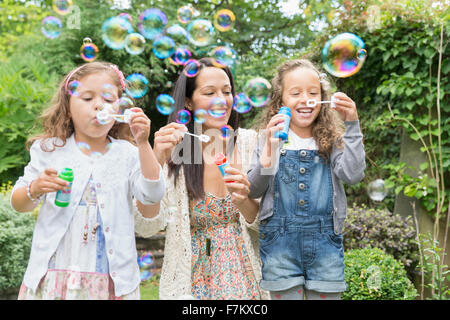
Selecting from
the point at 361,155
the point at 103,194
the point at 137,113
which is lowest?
the point at 103,194

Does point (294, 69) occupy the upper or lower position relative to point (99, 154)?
upper

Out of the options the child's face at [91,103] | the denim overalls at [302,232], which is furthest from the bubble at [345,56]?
the child's face at [91,103]

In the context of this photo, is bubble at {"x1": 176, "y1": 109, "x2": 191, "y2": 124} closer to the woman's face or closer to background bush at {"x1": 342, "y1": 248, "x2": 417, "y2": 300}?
the woman's face

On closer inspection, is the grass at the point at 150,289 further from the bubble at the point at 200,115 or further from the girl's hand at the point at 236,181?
the girl's hand at the point at 236,181

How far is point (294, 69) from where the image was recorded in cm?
206

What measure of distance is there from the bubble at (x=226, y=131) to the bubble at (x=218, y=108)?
0.11 meters

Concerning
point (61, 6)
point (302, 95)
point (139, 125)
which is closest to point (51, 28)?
point (61, 6)

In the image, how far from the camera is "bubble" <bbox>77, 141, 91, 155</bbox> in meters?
1.85

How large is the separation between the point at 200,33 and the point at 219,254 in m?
1.39

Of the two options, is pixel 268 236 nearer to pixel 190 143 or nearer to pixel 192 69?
pixel 190 143

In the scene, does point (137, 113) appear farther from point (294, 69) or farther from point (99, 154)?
point (294, 69)

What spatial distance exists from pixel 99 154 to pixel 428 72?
3253 millimetres

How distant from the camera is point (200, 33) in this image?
2.71 m

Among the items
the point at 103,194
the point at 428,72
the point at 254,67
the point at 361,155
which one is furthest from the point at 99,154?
the point at 254,67
